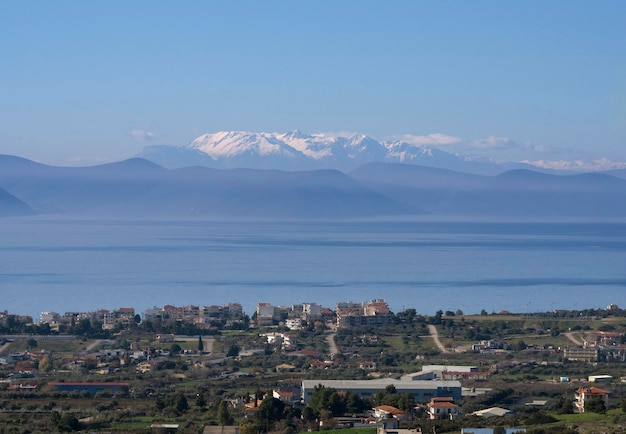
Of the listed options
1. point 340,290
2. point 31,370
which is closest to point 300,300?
point 340,290

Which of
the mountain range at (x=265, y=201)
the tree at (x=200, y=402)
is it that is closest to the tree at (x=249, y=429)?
the tree at (x=200, y=402)

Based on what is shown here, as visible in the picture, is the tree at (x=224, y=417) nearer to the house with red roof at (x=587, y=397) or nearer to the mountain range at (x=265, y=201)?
the house with red roof at (x=587, y=397)

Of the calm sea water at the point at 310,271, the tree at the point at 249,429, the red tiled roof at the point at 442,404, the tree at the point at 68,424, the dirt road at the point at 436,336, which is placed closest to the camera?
the tree at the point at 249,429

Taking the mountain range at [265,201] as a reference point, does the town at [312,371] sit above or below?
below

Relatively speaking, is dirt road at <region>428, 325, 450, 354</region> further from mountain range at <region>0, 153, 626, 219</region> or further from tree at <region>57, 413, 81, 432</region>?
mountain range at <region>0, 153, 626, 219</region>

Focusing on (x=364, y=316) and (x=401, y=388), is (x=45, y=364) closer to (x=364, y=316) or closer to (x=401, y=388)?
(x=401, y=388)

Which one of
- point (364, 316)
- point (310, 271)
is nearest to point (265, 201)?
point (310, 271)

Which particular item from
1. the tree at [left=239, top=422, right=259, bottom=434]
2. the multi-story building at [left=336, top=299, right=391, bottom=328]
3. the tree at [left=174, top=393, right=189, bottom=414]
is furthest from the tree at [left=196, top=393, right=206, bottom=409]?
the multi-story building at [left=336, top=299, right=391, bottom=328]
